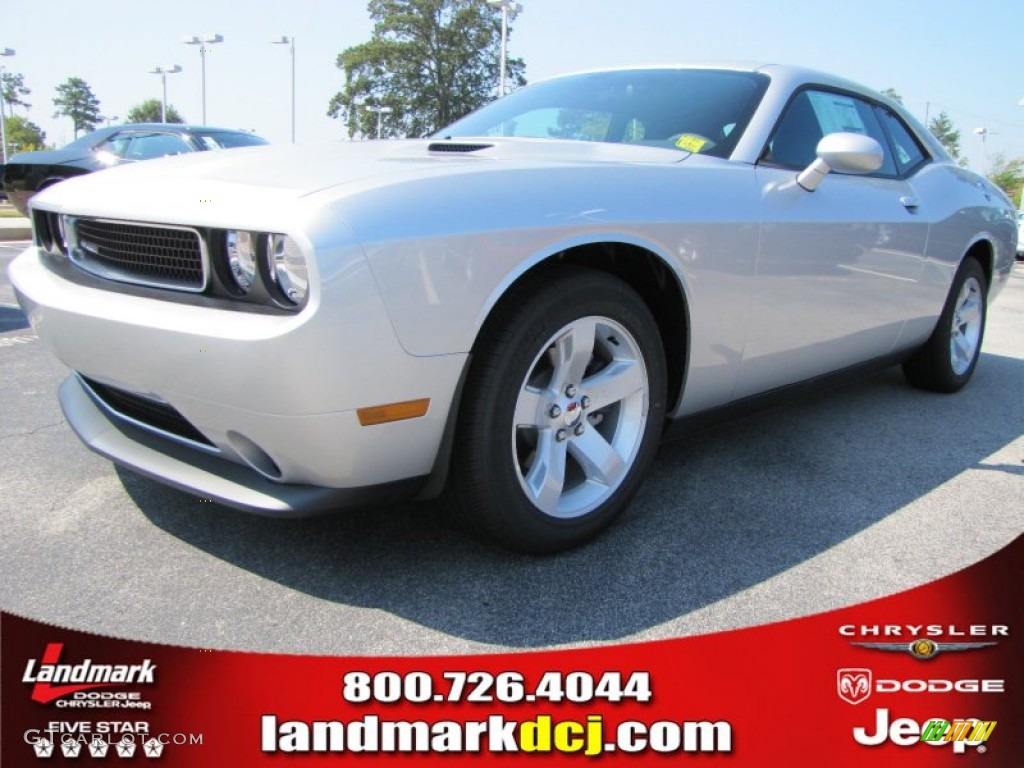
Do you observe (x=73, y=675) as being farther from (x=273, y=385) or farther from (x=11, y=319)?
(x=11, y=319)

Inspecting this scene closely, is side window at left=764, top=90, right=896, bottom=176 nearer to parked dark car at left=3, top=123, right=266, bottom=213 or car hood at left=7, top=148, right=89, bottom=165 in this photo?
parked dark car at left=3, top=123, right=266, bottom=213

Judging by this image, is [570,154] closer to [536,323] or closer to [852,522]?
[536,323]

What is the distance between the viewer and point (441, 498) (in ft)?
6.93

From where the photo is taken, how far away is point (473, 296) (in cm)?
187

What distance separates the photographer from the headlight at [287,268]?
170cm

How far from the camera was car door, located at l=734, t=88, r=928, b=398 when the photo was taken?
2654 mm

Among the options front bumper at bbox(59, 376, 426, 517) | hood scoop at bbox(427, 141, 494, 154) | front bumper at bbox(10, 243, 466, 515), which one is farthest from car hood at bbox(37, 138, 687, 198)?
front bumper at bbox(59, 376, 426, 517)

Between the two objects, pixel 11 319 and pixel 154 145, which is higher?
pixel 154 145

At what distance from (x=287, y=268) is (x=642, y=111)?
5.40 feet

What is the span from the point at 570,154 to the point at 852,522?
1.39m

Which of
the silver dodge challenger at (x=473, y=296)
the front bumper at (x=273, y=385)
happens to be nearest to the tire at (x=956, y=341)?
the silver dodge challenger at (x=473, y=296)

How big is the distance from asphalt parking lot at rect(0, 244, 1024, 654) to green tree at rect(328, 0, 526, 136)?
4624 centimetres

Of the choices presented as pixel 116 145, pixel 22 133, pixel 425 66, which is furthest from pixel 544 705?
pixel 22 133

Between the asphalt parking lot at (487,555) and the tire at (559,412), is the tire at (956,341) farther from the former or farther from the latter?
the tire at (559,412)
